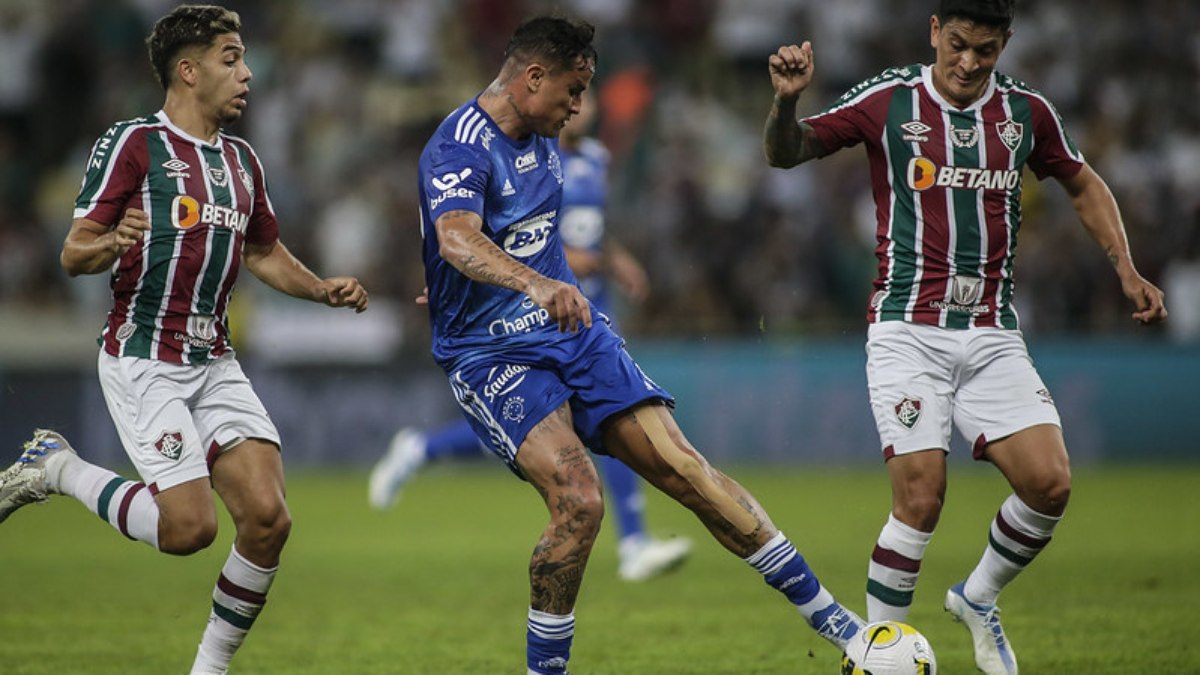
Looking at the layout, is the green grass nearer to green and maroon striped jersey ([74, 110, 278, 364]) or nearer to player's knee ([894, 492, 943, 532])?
player's knee ([894, 492, 943, 532])

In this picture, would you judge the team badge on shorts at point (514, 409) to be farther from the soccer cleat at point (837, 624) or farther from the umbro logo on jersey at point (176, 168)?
the umbro logo on jersey at point (176, 168)

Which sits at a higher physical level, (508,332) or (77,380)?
(508,332)

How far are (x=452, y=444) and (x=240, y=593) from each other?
4.98m

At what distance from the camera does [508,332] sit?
19.5 ft

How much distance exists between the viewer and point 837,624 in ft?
19.0

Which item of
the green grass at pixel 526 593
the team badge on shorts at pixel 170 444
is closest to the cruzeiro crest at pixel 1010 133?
the green grass at pixel 526 593

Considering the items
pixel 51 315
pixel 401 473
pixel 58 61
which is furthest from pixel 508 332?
pixel 58 61

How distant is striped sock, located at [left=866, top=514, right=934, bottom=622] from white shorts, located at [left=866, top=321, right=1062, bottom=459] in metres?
0.34

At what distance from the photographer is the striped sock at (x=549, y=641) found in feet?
18.3

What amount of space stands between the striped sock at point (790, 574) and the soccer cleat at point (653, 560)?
3.52 m

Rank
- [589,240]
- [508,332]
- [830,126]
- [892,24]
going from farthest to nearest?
1. [892,24]
2. [589,240]
3. [830,126]
4. [508,332]

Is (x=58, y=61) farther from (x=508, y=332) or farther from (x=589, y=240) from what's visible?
(x=508, y=332)

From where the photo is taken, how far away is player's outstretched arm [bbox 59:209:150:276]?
5.73 meters

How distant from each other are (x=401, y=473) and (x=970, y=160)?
6.17 metres
